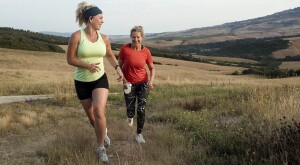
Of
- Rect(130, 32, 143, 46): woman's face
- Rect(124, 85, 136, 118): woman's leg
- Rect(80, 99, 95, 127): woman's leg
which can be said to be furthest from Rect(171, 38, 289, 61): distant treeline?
Rect(80, 99, 95, 127): woman's leg

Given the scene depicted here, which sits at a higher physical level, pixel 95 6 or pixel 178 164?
pixel 95 6

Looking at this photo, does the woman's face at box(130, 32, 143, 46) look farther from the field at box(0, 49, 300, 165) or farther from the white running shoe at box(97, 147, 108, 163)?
the white running shoe at box(97, 147, 108, 163)

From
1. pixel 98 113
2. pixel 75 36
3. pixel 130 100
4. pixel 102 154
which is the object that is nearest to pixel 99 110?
pixel 98 113

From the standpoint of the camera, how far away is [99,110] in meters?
5.41

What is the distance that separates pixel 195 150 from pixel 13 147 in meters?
2.90

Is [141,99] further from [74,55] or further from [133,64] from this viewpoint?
[74,55]

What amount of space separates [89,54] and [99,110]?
758 mm

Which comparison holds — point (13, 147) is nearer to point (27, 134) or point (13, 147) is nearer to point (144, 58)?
point (27, 134)

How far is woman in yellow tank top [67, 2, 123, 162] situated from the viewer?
545 cm

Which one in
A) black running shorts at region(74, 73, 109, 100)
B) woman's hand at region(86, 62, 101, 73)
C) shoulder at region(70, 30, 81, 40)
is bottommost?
black running shorts at region(74, 73, 109, 100)

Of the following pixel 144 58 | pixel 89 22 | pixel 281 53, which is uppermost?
pixel 89 22

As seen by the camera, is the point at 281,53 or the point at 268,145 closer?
the point at 268,145

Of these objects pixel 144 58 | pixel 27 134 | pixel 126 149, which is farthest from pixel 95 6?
pixel 27 134

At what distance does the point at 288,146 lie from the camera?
4523mm
